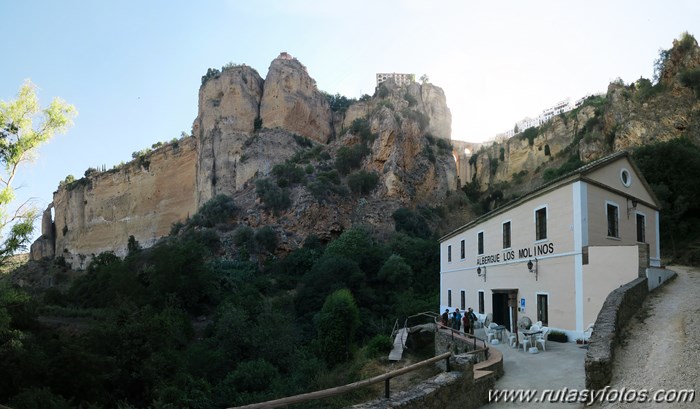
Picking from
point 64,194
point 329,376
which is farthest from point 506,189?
point 64,194

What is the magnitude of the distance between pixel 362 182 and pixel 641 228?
3432 centimetres

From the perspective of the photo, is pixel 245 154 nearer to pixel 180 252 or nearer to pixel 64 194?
pixel 180 252

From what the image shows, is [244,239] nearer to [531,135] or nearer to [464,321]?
[464,321]

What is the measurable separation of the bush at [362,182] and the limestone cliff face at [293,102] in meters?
15.5

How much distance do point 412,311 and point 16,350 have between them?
20.9m

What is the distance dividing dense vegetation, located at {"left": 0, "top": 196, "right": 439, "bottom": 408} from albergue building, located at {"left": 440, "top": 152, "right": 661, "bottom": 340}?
24.0 ft

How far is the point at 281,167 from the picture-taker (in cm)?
5191

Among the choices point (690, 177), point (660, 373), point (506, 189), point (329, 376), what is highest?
point (506, 189)

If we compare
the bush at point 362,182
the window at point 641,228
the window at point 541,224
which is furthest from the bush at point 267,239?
the window at point 641,228

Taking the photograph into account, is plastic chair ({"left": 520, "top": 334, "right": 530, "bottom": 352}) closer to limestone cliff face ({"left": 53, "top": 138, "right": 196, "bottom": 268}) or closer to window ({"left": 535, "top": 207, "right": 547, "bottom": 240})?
window ({"left": 535, "top": 207, "right": 547, "bottom": 240})

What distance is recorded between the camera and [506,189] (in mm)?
62188

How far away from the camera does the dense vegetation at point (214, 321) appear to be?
54.1 feet

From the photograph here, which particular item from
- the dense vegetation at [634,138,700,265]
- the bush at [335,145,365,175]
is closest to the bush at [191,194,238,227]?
the bush at [335,145,365,175]

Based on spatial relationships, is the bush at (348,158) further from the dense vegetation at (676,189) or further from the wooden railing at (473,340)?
the wooden railing at (473,340)
